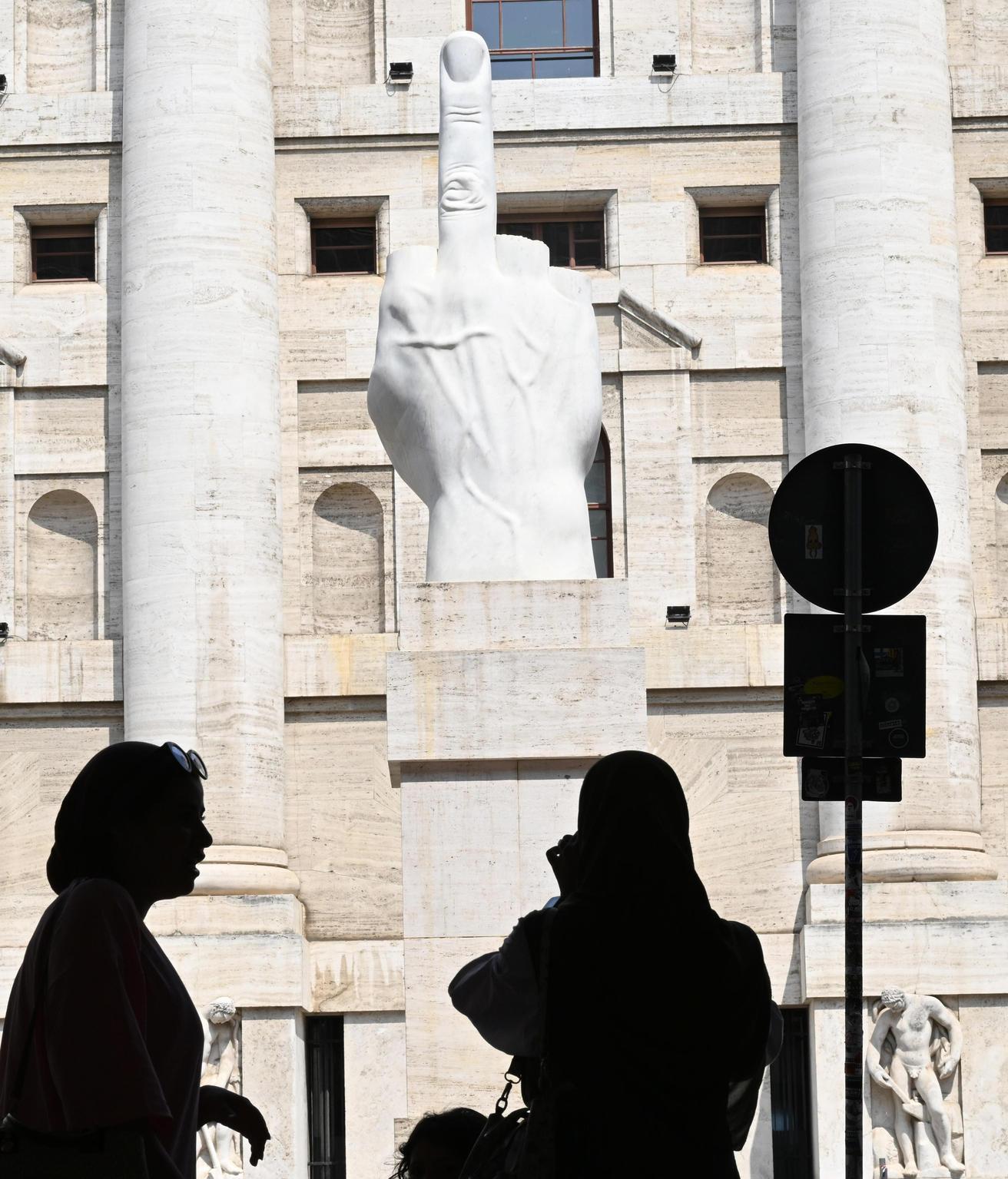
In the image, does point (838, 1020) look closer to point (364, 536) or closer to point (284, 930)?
point (284, 930)

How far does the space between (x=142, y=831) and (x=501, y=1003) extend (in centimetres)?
86

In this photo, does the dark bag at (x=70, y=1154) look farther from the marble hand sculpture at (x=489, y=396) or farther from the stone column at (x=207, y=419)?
the stone column at (x=207, y=419)

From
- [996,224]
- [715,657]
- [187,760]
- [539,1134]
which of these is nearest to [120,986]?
[187,760]

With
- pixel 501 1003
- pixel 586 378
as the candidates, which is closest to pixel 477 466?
pixel 586 378

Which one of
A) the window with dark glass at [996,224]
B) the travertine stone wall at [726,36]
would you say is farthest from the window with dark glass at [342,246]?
the window with dark glass at [996,224]

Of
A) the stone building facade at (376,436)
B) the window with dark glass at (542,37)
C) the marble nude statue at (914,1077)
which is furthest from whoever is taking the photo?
the window with dark glass at (542,37)

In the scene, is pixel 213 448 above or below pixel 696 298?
below

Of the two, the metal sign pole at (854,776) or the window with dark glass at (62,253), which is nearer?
the metal sign pole at (854,776)

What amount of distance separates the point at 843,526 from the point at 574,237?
1904cm

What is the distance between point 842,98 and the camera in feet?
79.6

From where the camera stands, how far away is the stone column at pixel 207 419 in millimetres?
23266

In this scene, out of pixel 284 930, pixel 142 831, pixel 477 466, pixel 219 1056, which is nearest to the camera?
pixel 142 831

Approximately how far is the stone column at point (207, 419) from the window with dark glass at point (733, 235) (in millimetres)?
4862

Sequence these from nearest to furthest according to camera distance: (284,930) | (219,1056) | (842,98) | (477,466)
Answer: (477,466) < (219,1056) < (284,930) < (842,98)
